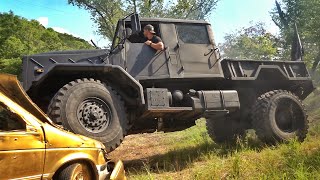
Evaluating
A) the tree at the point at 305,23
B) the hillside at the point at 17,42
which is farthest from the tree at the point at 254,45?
the hillside at the point at 17,42

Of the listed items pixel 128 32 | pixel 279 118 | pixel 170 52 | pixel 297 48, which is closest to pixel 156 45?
pixel 170 52

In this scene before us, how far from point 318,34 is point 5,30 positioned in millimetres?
25981

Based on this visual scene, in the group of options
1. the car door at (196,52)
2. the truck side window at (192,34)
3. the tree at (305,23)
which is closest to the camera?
the car door at (196,52)

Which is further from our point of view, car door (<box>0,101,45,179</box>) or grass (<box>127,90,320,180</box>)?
grass (<box>127,90,320,180</box>)

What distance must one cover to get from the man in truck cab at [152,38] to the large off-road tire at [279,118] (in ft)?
7.93

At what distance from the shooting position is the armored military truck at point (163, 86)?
4.98 m

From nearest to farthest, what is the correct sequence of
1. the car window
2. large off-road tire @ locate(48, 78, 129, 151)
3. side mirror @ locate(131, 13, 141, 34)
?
the car window, large off-road tire @ locate(48, 78, 129, 151), side mirror @ locate(131, 13, 141, 34)

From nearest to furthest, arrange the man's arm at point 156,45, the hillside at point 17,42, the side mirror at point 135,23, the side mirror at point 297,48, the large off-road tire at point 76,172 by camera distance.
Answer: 1. the large off-road tire at point 76,172
2. the side mirror at point 135,23
3. the man's arm at point 156,45
4. the side mirror at point 297,48
5. the hillside at point 17,42

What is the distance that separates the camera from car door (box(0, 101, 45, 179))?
275 cm

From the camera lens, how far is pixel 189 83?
21.6 ft

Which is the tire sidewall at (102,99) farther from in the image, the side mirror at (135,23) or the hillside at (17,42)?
the hillside at (17,42)

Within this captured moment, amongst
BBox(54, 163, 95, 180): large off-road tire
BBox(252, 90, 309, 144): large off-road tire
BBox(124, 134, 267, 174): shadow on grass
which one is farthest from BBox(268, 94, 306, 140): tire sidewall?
BBox(54, 163, 95, 180): large off-road tire

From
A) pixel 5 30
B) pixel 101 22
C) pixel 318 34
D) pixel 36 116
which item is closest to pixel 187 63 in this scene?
pixel 36 116

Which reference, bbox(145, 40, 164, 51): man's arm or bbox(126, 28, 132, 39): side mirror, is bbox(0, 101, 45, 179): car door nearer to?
bbox(126, 28, 132, 39): side mirror
